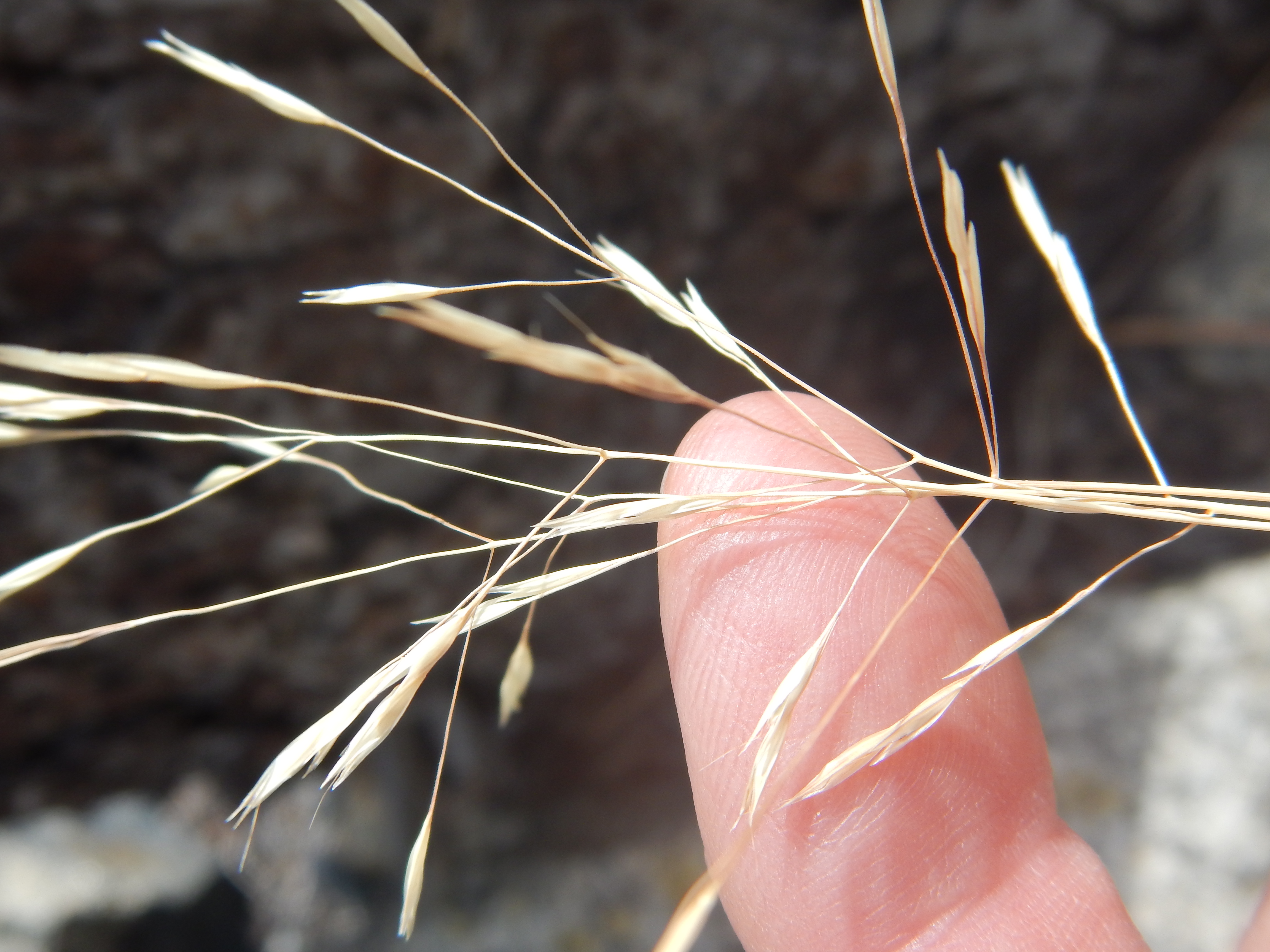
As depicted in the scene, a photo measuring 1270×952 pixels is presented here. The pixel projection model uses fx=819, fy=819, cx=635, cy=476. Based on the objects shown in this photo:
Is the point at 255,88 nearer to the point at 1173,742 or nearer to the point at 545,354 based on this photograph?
the point at 545,354

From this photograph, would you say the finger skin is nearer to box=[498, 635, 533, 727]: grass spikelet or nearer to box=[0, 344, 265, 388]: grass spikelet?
box=[498, 635, 533, 727]: grass spikelet

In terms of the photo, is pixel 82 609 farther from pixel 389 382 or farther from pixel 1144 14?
pixel 1144 14

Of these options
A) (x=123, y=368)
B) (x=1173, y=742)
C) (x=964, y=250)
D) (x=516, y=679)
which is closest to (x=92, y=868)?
(x=516, y=679)

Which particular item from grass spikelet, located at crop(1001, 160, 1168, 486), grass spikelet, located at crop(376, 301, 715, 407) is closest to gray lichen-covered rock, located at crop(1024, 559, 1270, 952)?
grass spikelet, located at crop(1001, 160, 1168, 486)

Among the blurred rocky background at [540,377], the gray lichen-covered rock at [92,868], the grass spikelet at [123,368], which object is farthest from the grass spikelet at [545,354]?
the gray lichen-covered rock at [92,868]

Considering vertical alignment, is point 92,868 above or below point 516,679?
below

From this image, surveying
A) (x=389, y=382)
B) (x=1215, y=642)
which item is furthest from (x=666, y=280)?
(x=1215, y=642)
